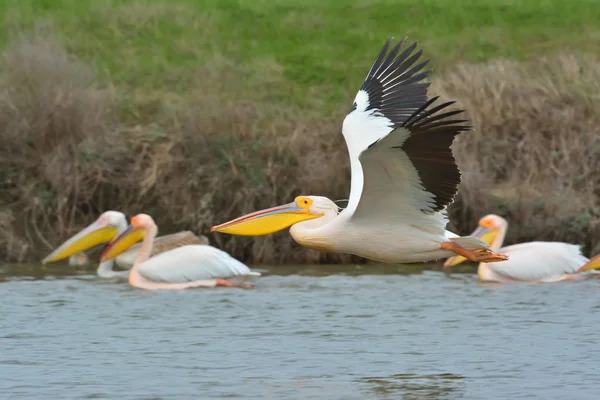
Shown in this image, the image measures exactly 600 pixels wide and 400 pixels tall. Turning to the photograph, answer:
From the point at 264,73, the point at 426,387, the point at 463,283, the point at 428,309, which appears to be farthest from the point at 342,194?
the point at 426,387

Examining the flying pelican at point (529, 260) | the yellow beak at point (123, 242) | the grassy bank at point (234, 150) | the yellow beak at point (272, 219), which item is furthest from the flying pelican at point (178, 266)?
the yellow beak at point (272, 219)

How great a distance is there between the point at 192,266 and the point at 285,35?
28.1 feet

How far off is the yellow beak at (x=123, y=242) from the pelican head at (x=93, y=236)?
219 millimetres

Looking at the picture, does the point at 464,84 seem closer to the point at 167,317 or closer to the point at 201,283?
the point at 201,283

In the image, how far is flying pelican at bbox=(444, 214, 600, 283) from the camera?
501 inches

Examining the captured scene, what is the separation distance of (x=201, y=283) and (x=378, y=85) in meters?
4.87

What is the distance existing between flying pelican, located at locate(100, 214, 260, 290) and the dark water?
0.18 metres

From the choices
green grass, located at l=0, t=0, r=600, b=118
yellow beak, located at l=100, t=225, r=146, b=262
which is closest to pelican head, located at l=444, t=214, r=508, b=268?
yellow beak, located at l=100, t=225, r=146, b=262

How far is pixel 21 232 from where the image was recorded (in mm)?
14453

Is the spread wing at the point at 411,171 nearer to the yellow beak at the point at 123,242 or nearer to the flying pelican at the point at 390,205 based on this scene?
the flying pelican at the point at 390,205

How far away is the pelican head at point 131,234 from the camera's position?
13.6 meters

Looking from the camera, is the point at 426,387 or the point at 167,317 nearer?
the point at 426,387

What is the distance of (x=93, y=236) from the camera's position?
1376 centimetres

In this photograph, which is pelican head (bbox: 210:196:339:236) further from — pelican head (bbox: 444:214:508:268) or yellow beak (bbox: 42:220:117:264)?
yellow beak (bbox: 42:220:117:264)
